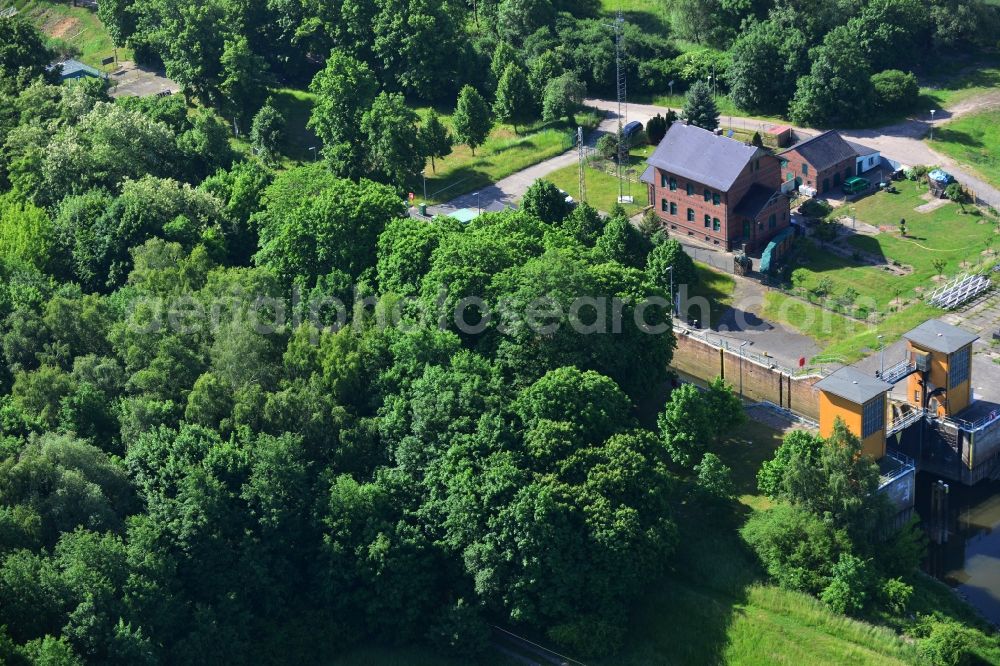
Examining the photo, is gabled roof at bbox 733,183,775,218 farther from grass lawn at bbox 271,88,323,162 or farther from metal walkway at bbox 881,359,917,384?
grass lawn at bbox 271,88,323,162

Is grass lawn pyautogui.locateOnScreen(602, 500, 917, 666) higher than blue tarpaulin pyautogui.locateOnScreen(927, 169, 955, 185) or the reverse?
the reverse

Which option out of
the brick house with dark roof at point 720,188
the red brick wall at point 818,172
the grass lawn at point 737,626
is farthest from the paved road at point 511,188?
the grass lawn at point 737,626

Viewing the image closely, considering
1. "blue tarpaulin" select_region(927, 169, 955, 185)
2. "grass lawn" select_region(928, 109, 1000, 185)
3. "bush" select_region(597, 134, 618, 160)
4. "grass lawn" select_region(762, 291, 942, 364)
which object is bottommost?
"grass lawn" select_region(762, 291, 942, 364)

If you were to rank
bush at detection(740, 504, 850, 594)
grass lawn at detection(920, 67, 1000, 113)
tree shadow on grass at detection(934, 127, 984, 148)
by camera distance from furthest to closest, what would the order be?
grass lawn at detection(920, 67, 1000, 113), tree shadow on grass at detection(934, 127, 984, 148), bush at detection(740, 504, 850, 594)

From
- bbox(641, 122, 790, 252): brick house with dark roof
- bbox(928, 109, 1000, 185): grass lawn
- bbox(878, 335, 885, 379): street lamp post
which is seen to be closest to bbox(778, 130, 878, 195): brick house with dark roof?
bbox(641, 122, 790, 252): brick house with dark roof

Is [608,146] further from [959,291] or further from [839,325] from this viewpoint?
[959,291]

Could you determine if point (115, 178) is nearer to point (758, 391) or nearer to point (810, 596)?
point (758, 391)

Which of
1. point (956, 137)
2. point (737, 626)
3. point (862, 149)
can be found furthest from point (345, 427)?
point (956, 137)
